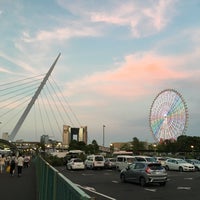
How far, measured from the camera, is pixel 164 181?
2456 centimetres

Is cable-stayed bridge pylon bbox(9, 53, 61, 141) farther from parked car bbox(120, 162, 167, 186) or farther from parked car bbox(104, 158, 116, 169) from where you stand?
parked car bbox(120, 162, 167, 186)

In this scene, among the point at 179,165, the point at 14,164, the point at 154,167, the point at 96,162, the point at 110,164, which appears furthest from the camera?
the point at 96,162

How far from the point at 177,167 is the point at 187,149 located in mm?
89145

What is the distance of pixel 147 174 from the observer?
23953 millimetres

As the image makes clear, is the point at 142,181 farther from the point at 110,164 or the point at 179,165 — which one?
the point at 110,164

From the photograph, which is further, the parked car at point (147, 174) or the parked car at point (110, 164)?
the parked car at point (110, 164)

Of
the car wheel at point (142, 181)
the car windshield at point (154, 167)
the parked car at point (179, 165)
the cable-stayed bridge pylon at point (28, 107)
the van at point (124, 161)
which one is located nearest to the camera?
the car wheel at point (142, 181)

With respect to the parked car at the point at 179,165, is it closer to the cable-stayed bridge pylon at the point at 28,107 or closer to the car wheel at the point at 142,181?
the car wheel at the point at 142,181

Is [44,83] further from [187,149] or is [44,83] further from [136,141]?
[136,141]

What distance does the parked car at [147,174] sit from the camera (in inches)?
942

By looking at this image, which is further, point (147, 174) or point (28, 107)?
point (28, 107)

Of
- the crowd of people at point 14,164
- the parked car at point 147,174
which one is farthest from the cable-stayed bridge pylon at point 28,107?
the parked car at point 147,174

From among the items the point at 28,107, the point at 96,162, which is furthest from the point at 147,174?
the point at 28,107

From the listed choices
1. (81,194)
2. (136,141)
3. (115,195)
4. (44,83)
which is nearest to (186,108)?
(44,83)
